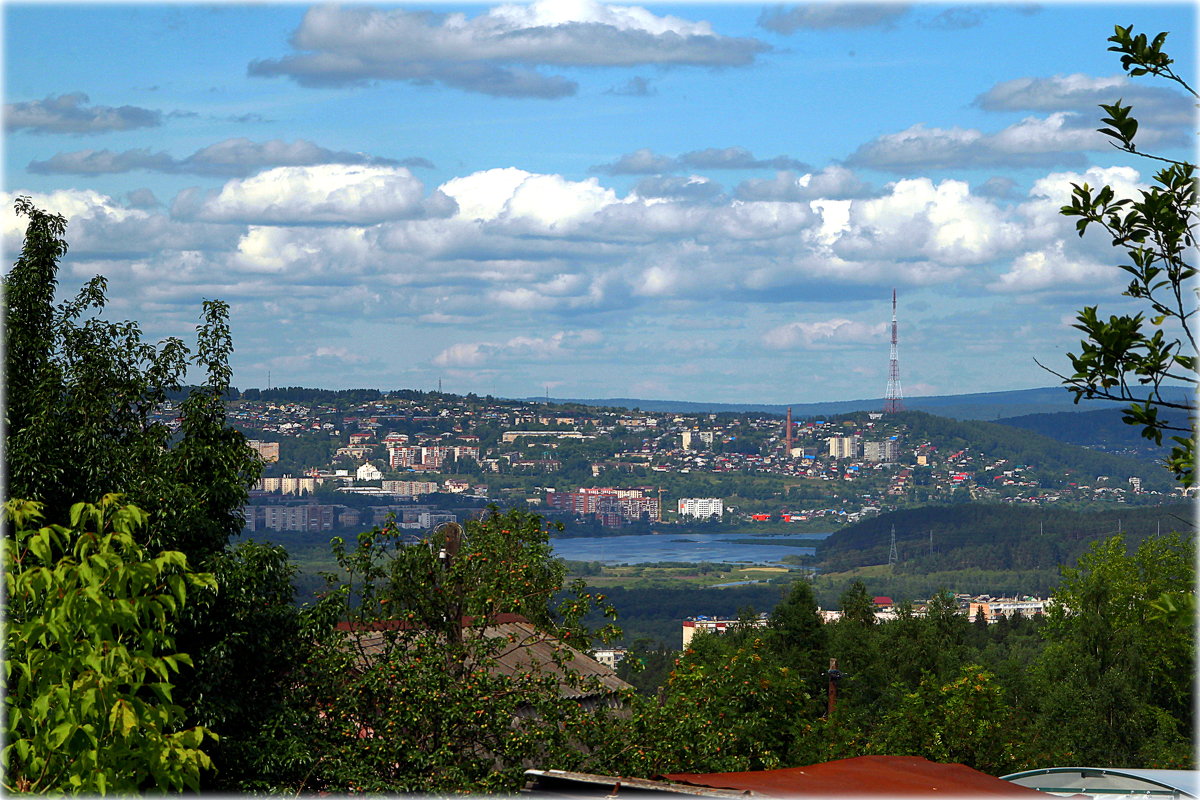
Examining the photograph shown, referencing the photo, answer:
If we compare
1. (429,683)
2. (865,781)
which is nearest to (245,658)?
(429,683)

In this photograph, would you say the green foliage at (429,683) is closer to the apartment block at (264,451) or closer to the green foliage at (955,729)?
the apartment block at (264,451)

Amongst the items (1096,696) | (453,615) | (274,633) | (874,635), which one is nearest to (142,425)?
(274,633)

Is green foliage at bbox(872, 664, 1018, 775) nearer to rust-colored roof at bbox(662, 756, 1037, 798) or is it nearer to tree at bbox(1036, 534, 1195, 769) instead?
tree at bbox(1036, 534, 1195, 769)

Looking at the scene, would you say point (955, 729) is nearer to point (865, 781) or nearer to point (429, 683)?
point (429, 683)

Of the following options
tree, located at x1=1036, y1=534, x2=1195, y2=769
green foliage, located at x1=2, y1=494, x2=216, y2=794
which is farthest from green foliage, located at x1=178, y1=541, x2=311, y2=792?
tree, located at x1=1036, y1=534, x2=1195, y2=769

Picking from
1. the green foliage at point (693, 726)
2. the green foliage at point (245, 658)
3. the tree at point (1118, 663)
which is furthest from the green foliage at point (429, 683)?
the tree at point (1118, 663)
